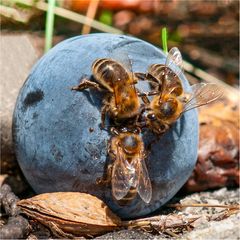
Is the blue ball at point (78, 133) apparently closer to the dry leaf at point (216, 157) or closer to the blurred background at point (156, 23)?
the dry leaf at point (216, 157)

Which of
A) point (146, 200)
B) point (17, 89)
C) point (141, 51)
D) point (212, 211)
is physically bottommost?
point (212, 211)

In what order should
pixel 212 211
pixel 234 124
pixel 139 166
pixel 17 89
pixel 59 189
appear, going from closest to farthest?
pixel 139 166
pixel 59 189
pixel 212 211
pixel 17 89
pixel 234 124

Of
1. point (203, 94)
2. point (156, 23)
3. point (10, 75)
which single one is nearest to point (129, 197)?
point (203, 94)

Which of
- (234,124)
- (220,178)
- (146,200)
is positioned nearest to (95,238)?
(146,200)

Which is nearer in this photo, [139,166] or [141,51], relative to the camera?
[139,166]

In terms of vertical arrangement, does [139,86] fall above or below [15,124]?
above

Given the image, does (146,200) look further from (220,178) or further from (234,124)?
(234,124)

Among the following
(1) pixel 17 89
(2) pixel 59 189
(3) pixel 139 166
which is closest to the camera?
(3) pixel 139 166
